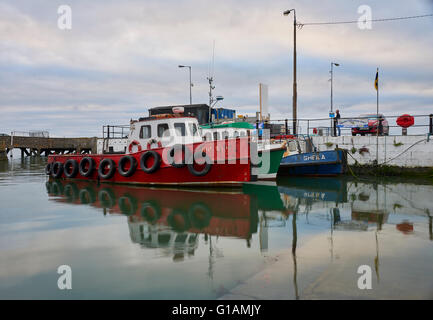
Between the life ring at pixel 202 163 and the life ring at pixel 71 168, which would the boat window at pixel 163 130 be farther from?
the life ring at pixel 71 168

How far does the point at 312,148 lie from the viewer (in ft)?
60.1

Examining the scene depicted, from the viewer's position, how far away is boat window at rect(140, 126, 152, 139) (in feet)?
42.4

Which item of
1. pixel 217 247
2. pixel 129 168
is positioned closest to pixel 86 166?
pixel 129 168

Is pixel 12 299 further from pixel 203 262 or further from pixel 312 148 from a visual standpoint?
pixel 312 148

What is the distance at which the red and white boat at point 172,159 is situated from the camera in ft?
36.9

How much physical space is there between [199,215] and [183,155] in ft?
13.9

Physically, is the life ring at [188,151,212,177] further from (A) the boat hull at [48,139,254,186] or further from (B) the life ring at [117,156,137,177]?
(B) the life ring at [117,156,137,177]

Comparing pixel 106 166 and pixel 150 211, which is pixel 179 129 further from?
pixel 150 211

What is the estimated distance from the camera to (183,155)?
11.5 metres

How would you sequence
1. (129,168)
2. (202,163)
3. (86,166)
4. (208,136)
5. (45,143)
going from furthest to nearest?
(45,143) < (86,166) < (208,136) < (129,168) < (202,163)

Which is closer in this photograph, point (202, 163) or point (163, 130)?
point (202, 163)

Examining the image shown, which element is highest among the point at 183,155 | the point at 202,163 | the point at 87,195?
the point at 183,155

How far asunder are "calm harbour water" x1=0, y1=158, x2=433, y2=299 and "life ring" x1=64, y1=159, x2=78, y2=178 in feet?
18.0

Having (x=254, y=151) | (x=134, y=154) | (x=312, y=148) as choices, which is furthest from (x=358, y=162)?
(x=134, y=154)
